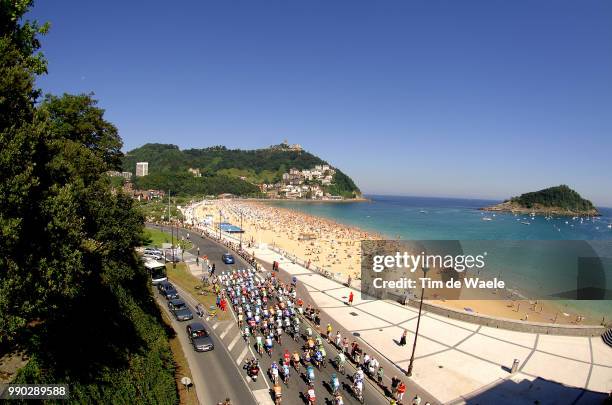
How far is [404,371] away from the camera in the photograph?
17.6 meters

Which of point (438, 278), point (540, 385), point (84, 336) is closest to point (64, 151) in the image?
point (84, 336)

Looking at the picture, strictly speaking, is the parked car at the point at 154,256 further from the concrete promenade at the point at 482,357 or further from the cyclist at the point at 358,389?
the cyclist at the point at 358,389

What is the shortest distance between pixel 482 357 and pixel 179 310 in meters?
18.5

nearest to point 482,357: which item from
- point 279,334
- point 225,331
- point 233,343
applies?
point 279,334

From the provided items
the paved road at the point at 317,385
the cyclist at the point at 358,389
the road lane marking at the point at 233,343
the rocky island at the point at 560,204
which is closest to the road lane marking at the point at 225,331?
the road lane marking at the point at 233,343

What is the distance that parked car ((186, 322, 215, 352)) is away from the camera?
1814 cm

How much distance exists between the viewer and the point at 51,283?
339 inches

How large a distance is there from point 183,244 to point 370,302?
2639 centimetres

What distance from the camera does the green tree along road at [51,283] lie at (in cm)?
775

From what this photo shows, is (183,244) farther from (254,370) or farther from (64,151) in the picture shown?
(254,370)

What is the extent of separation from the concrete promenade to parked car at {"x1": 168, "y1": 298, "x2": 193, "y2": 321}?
31.6 ft

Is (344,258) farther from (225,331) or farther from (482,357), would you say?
(482,357)

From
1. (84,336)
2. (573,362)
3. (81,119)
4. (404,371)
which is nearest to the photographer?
(84,336)

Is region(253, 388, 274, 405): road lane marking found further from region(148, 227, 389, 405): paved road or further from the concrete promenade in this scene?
the concrete promenade
